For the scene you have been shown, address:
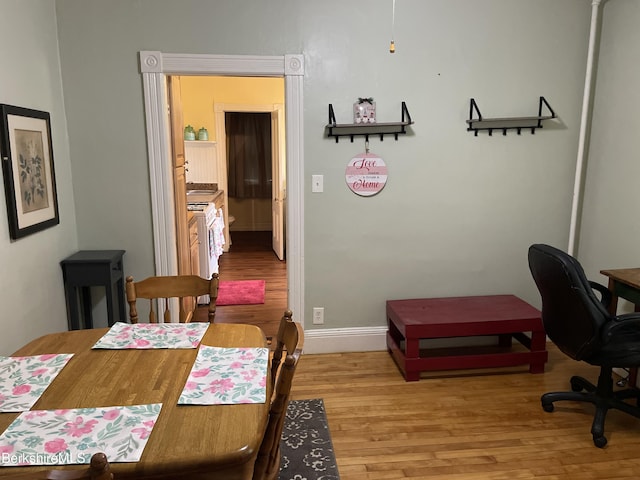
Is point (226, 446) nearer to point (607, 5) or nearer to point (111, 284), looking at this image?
point (111, 284)

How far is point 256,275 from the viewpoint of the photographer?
552cm

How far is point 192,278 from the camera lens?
88.1 inches

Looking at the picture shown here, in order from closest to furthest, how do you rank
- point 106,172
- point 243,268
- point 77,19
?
1. point 77,19
2. point 106,172
3. point 243,268

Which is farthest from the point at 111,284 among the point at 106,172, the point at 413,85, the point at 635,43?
the point at 635,43

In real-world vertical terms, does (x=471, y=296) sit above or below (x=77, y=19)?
below

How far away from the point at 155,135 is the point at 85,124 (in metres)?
0.42

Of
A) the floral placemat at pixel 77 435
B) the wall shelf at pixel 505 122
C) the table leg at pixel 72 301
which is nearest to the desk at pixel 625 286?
the wall shelf at pixel 505 122

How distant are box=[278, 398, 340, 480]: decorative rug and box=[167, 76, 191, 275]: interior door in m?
1.41

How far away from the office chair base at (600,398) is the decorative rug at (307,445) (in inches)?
50.4

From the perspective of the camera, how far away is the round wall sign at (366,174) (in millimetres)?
3229

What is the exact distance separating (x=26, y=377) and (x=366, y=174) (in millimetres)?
2303

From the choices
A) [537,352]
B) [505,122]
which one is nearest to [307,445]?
[537,352]

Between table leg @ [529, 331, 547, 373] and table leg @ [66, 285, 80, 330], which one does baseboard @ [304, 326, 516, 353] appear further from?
table leg @ [66, 285, 80, 330]

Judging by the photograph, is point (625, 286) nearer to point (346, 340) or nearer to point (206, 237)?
point (346, 340)
